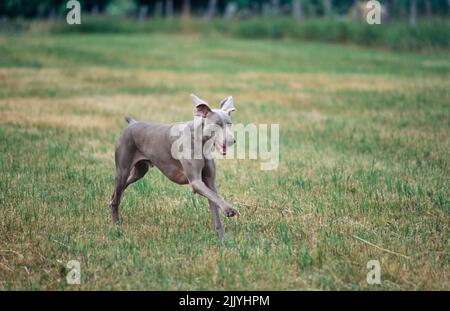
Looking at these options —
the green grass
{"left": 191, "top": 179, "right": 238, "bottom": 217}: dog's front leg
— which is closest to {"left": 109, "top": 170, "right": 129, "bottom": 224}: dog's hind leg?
{"left": 191, "top": 179, "right": 238, "bottom": 217}: dog's front leg

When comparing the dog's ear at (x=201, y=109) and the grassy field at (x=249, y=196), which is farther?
the dog's ear at (x=201, y=109)

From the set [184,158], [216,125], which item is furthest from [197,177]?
[216,125]

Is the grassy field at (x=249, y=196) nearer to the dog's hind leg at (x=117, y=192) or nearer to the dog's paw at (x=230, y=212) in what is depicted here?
the dog's hind leg at (x=117, y=192)

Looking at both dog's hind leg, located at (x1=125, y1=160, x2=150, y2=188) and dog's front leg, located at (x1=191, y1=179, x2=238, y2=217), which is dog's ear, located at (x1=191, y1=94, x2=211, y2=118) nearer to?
dog's front leg, located at (x1=191, y1=179, x2=238, y2=217)

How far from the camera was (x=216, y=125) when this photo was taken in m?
6.27

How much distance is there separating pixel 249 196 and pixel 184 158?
2.20m

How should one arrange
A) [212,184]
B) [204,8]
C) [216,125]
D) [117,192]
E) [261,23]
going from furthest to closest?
[204,8] → [261,23] → [117,192] → [212,184] → [216,125]

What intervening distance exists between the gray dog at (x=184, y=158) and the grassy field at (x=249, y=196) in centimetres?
47

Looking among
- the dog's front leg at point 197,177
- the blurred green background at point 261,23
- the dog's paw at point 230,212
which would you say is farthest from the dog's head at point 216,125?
the blurred green background at point 261,23

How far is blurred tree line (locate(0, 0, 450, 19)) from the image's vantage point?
172 feet

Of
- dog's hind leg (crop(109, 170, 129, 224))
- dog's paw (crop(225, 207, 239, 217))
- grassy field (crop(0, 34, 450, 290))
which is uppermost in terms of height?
dog's paw (crop(225, 207, 239, 217))

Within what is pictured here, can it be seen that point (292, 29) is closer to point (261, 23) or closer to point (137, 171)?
point (261, 23)

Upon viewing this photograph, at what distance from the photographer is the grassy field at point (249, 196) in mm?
5906

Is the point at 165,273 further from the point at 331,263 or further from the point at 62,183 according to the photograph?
the point at 62,183
